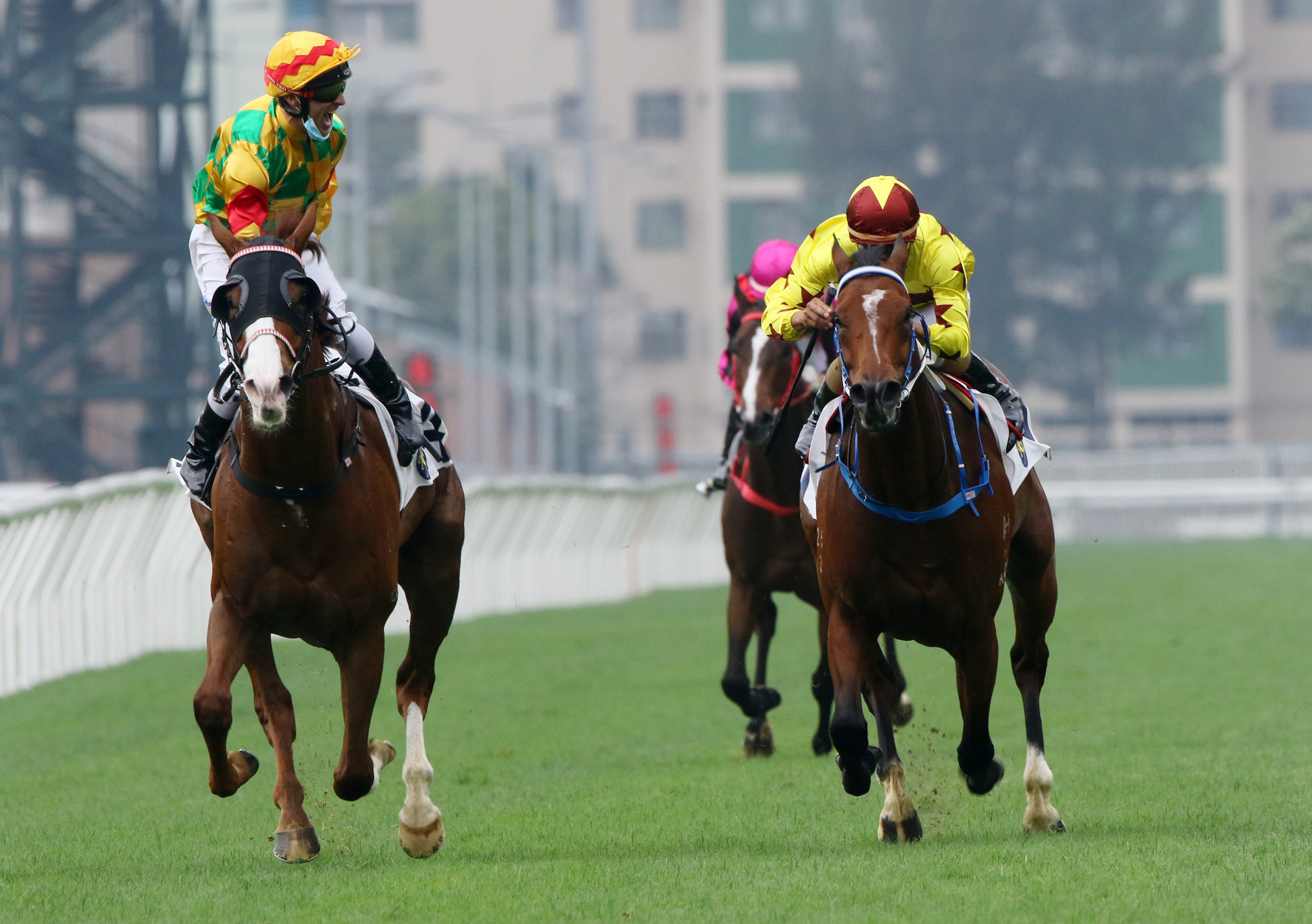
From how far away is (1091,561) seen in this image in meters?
29.5

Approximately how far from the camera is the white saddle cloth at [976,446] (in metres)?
7.77

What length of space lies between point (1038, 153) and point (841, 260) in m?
56.0

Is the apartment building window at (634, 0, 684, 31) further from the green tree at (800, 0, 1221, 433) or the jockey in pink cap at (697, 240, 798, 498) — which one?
Result: the jockey in pink cap at (697, 240, 798, 498)

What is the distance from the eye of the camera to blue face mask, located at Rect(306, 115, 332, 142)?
301 inches

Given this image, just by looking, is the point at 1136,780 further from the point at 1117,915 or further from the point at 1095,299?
the point at 1095,299

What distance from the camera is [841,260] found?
23.7 ft

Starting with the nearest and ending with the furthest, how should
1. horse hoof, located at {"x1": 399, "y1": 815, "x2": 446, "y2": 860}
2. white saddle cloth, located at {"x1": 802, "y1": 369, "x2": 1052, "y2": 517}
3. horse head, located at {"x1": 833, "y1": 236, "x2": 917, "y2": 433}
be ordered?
horse head, located at {"x1": 833, "y1": 236, "x2": 917, "y2": 433} < horse hoof, located at {"x1": 399, "y1": 815, "x2": 446, "y2": 860} < white saddle cloth, located at {"x1": 802, "y1": 369, "x2": 1052, "y2": 517}

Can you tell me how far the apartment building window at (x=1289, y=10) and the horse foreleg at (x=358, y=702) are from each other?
68607mm

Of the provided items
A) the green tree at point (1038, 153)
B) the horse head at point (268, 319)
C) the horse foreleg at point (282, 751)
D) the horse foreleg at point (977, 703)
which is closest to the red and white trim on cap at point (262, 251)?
the horse head at point (268, 319)

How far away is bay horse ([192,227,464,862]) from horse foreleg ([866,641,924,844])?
61.1 inches

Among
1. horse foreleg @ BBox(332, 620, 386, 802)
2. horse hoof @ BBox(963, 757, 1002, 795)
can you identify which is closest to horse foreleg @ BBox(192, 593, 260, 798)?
horse foreleg @ BBox(332, 620, 386, 802)

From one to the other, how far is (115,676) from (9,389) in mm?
12830

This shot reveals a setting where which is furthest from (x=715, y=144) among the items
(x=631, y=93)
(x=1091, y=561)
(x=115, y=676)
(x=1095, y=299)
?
(x=115, y=676)

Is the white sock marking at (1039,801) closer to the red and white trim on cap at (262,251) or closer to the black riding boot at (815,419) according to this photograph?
the black riding boot at (815,419)
